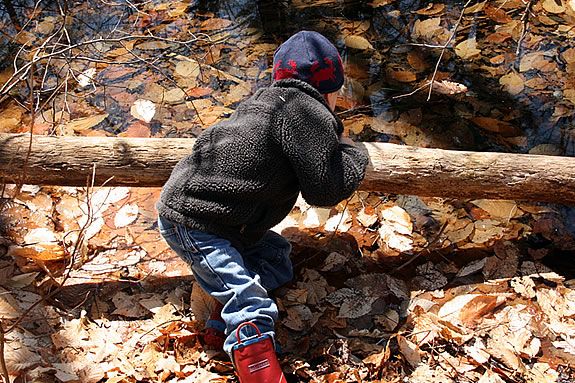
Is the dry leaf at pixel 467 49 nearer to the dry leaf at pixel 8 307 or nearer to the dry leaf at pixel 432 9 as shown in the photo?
the dry leaf at pixel 432 9

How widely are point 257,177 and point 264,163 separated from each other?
0.18 ft

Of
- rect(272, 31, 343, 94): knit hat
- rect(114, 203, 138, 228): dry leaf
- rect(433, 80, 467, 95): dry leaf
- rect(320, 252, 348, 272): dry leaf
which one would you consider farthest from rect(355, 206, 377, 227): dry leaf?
rect(433, 80, 467, 95): dry leaf

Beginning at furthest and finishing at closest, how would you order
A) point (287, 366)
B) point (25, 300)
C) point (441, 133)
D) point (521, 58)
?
point (521, 58), point (441, 133), point (25, 300), point (287, 366)

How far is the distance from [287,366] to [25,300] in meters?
1.09

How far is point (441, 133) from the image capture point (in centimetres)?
362

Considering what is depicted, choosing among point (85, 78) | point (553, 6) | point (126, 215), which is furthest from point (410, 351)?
point (553, 6)

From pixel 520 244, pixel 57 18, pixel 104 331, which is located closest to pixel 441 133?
pixel 520 244

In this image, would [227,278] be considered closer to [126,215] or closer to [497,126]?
[126,215]

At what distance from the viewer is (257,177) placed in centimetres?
218

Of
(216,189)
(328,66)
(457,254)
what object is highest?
(328,66)

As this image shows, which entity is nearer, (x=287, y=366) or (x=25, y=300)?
(x=287, y=366)

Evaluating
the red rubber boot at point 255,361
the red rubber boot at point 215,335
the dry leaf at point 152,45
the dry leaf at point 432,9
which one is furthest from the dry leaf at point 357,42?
the red rubber boot at point 255,361

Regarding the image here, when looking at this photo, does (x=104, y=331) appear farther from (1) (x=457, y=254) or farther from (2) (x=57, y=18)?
(2) (x=57, y=18)

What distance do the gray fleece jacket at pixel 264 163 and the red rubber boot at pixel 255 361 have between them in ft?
1.28
